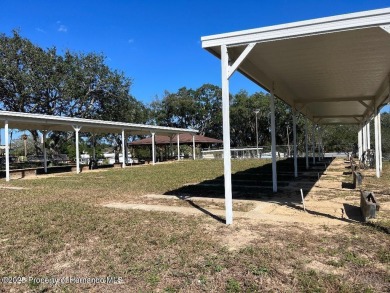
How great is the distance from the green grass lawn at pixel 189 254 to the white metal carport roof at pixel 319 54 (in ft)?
9.73

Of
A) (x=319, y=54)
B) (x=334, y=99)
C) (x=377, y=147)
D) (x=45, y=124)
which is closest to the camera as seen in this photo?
(x=319, y=54)

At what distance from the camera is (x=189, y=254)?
4398 millimetres

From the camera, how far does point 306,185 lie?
1114 centimetres

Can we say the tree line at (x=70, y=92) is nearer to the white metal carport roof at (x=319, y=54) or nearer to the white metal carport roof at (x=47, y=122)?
the white metal carport roof at (x=47, y=122)

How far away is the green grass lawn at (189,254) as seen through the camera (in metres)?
3.52

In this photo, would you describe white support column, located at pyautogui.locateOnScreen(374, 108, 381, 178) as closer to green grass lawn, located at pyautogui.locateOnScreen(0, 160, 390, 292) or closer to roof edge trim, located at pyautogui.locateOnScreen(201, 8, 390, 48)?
green grass lawn, located at pyautogui.locateOnScreen(0, 160, 390, 292)

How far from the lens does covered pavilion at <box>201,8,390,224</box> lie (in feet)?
17.4

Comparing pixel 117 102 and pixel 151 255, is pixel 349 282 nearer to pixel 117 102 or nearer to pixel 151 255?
pixel 151 255

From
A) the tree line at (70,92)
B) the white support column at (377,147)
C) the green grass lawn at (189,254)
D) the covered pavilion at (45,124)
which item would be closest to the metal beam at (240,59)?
the green grass lawn at (189,254)

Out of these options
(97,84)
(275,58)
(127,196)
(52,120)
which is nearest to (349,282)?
(275,58)

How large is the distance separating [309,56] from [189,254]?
507 cm

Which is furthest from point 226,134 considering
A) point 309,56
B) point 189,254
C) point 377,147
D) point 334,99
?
point 334,99

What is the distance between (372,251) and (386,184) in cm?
725

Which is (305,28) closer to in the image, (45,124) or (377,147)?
(377,147)
